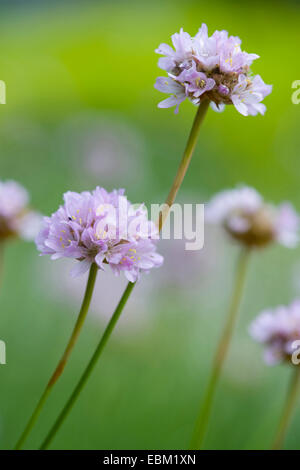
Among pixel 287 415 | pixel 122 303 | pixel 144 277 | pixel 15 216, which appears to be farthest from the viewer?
pixel 144 277

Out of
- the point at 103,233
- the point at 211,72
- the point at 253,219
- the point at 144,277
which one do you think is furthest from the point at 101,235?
the point at 144,277

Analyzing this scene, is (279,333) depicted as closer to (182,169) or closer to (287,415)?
(287,415)

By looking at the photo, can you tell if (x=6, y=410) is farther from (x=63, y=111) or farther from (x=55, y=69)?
(x=55, y=69)

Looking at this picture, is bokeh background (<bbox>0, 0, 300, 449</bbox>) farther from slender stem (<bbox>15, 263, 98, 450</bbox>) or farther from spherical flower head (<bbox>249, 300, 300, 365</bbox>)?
slender stem (<bbox>15, 263, 98, 450</bbox>)

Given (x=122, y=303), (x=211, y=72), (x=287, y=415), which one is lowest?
(x=287, y=415)

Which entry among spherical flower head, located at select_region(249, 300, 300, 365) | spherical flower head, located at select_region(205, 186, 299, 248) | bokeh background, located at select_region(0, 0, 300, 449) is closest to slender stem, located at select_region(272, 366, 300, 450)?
spherical flower head, located at select_region(249, 300, 300, 365)

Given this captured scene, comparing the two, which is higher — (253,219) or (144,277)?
(253,219)
